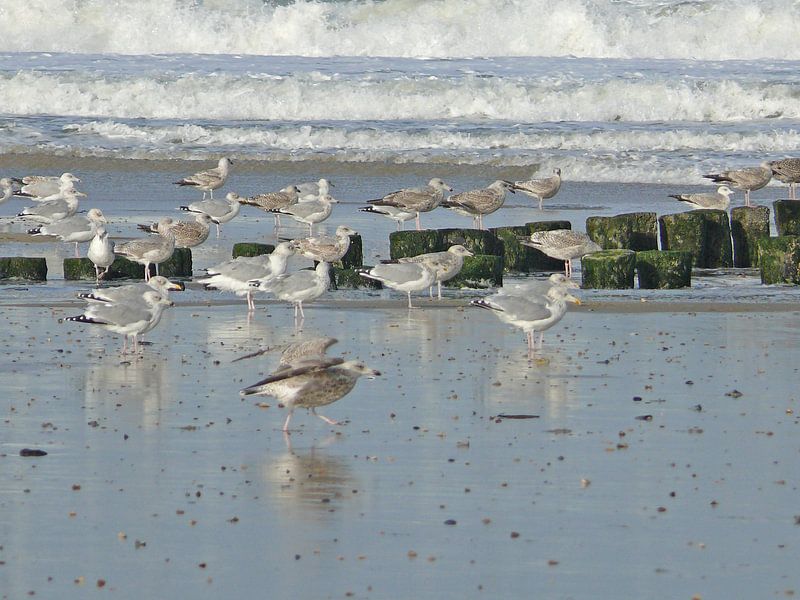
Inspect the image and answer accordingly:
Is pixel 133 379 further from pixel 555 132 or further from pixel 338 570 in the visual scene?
pixel 555 132

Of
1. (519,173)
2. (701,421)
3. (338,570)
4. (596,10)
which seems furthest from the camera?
(596,10)

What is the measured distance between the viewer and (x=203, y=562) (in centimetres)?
550

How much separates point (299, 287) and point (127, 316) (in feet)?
6.70

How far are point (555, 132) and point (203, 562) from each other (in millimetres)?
23761

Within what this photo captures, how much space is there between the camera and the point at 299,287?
11961 millimetres

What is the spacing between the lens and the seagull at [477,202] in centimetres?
1781

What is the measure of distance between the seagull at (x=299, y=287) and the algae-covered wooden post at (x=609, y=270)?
2433 mm

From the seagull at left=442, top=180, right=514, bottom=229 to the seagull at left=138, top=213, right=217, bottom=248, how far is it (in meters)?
2.97

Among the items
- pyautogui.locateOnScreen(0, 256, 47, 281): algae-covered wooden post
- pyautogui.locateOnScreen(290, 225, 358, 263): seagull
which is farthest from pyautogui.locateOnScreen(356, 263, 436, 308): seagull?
pyautogui.locateOnScreen(0, 256, 47, 281): algae-covered wooden post

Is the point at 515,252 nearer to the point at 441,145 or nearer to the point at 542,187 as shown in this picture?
the point at 542,187

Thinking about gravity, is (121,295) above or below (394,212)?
above

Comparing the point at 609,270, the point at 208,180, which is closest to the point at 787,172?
the point at 208,180

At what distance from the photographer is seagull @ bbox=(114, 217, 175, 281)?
14.0 meters

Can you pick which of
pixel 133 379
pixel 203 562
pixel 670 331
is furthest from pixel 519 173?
pixel 203 562
